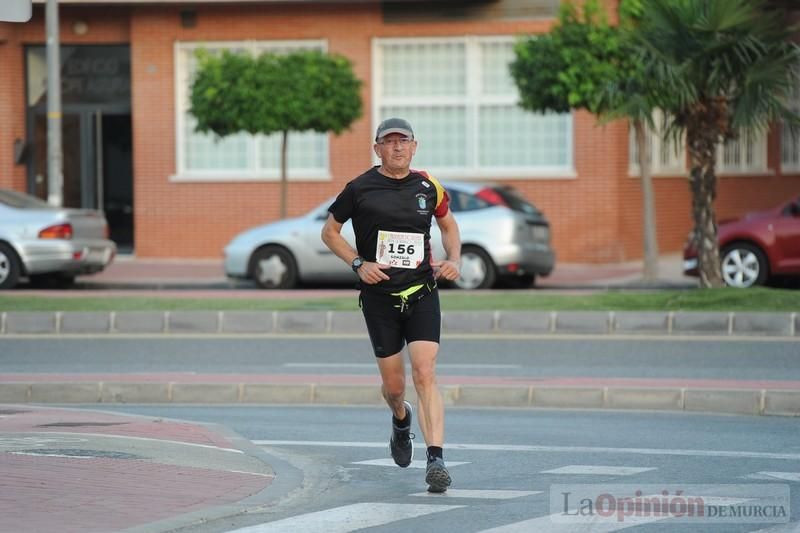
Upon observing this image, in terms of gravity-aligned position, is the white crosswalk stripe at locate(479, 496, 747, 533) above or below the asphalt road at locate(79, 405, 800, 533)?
above

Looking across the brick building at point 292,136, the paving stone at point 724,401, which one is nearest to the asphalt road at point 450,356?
the paving stone at point 724,401

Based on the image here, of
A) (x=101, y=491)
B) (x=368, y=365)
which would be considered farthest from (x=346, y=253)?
(x=368, y=365)

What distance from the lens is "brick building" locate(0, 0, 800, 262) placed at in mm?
28562

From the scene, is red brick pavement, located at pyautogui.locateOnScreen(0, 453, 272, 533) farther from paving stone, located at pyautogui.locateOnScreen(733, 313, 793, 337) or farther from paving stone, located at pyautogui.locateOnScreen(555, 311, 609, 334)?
paving stone, located at pyautogui.locateOnScreen(733, 313, 793, 337)

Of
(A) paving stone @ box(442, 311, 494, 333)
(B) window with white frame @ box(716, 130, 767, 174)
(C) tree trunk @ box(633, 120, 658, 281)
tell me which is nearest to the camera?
(A) paving stone @ box(442, 311, 494, 333)

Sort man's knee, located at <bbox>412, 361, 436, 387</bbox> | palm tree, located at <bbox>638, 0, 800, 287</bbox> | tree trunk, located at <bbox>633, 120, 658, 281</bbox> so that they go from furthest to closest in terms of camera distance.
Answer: tree trunk, located at <bbox>633, 120, 658, 281</bbox>, palm tree, located at <bbox>638, 0, 800, 287</bbox>, man's knee, located at <bbox>412, 361, 436, 387</bbox>

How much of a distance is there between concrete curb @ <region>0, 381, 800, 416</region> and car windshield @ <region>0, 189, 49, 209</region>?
35.6 ft

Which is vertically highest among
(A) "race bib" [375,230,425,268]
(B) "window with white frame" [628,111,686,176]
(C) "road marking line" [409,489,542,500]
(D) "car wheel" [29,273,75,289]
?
(B) "window with white frame" [628,111,686,176]

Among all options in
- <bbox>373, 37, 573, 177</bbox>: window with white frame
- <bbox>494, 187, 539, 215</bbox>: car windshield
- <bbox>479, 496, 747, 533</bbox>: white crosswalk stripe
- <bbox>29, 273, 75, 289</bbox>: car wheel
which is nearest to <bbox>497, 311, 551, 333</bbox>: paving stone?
<bbox>494, 187, 539, 215</bbox>: car windshield

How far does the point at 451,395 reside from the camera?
42.2ft

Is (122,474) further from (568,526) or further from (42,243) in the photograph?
(42,243)

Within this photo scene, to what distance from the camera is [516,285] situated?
23.8 metres

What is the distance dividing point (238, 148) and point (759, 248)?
1090 cm

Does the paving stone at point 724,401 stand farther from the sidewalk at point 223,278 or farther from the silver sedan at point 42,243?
the silver sedan at point 42,243
